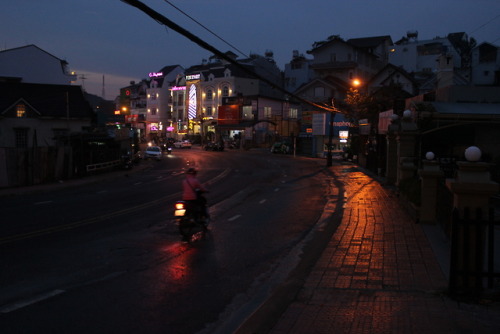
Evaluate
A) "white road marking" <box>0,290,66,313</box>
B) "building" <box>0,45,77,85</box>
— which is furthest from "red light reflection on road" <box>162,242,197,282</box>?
"building" <box>0,45,77,85</box>

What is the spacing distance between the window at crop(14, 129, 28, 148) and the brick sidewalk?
36428mm

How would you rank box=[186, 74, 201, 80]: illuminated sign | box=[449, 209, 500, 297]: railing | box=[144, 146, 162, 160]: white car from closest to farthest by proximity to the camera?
box=[449, 209, 500, 297]: railing → box=[144, 146, 162, 160]: white car → box=[186, 74, 201, 80]: illuminated sign

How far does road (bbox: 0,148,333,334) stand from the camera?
597 cm

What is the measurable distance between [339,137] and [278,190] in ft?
116

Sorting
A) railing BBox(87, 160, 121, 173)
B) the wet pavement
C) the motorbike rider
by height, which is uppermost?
the motorbike rider

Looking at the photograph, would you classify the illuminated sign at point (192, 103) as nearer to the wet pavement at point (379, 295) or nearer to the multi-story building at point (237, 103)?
the multi-story building at point (237, 103)

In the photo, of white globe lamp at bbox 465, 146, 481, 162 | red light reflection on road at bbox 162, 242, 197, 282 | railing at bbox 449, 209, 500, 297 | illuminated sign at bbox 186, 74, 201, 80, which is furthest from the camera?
illuminated sign at bbox 186, 74, 201, 80

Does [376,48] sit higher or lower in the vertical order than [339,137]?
higher

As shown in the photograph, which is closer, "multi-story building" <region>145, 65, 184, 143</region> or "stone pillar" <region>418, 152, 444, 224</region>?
"stone pillar" <region>418, 152, 444, 224</region>

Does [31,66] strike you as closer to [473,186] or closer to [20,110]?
[20,110]

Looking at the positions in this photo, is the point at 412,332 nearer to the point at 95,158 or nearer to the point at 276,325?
the point at 276,325

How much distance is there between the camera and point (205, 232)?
1186cm

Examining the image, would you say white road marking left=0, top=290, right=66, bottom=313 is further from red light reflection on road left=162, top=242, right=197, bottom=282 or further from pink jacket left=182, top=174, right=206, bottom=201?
pink jacket left=182, top=174, right=206, bottom=201

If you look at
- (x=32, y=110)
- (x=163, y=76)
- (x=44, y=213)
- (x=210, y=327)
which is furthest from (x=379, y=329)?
(x=163, y=76)
